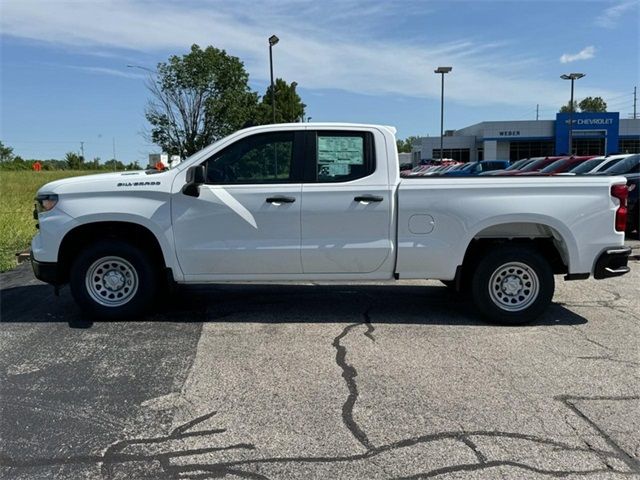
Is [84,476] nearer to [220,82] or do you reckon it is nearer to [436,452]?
[436,452]

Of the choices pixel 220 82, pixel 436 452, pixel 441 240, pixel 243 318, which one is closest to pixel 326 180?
pixel 441 240

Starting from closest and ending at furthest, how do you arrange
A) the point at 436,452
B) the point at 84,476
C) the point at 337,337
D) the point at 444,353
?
the point at 84,476 < the point at 436,452 < the point at 444,353 < the point at 337,337

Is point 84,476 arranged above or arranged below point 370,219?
below

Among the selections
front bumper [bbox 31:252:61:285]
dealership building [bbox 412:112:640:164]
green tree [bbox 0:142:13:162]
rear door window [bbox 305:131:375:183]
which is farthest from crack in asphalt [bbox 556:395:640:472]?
green tree [bbox 0:142:13:162]

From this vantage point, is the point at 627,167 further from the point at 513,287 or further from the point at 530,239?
the point at 513,287

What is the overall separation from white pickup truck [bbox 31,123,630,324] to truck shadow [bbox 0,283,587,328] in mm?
456

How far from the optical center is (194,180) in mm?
5590

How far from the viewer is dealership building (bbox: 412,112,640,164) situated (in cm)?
6241

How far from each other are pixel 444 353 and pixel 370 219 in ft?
4.87

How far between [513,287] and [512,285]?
0.02 m

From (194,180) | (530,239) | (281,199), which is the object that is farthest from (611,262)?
(194,180)

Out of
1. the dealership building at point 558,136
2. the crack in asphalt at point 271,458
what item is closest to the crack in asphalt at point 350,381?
the crack in asphalt at point 271,458

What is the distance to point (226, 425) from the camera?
12.0ft

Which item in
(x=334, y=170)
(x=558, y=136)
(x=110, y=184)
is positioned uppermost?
(x=558, y=136)
